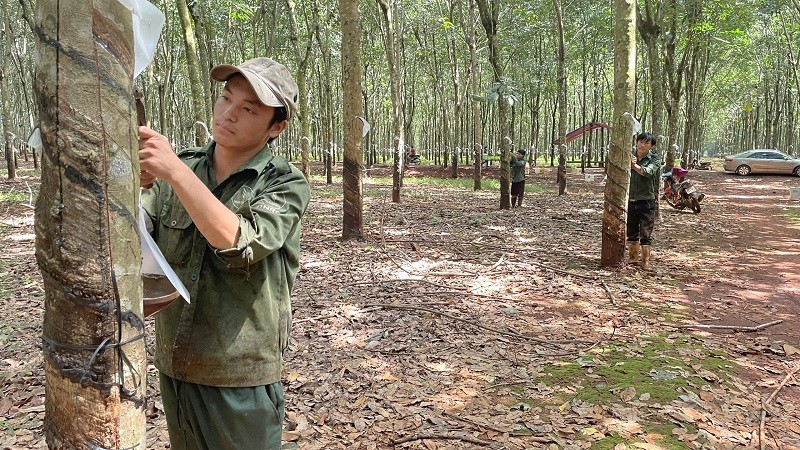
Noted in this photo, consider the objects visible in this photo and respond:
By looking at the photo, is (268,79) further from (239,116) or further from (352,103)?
(352,103)

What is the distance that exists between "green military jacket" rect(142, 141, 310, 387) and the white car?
30945 mm

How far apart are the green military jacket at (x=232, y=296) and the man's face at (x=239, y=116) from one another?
0.27 feet

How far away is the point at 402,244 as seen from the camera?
8586 mm

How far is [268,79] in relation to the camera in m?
1.64

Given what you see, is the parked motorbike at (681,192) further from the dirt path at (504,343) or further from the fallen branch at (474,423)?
the fallen branch at (474,423)

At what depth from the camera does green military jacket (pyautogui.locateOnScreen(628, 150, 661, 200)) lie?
711 centimetres

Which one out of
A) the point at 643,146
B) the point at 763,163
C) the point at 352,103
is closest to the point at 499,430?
the point at 643,146

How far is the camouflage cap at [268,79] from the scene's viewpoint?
1.55m

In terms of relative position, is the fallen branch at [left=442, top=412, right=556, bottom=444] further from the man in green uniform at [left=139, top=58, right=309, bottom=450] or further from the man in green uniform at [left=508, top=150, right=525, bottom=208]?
the man in green uniform at [left=508, top=150, right=525, bottom=208]

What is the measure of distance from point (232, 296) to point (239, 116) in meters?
0.55

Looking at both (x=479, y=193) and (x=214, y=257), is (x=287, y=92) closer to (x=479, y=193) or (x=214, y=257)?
(x=214, y=257)

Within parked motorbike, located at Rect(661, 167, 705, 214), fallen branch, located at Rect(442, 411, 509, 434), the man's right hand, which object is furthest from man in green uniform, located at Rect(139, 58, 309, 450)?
parked motorbike, located at Rect(661, 167, 705, 214)

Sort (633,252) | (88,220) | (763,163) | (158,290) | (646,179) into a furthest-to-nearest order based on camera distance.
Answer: (763,163) < (633,252) < (646,179) < (158,290) < (88,220)

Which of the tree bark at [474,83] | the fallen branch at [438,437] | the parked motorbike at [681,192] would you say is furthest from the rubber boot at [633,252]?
the tree bark at [474,83]
